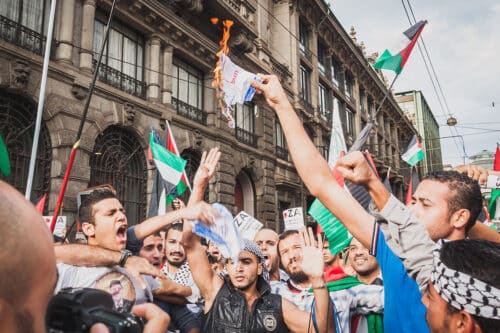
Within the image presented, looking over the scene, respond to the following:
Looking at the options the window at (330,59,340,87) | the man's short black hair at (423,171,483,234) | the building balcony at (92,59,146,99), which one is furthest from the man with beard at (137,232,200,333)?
the window at (330,59,340,87)

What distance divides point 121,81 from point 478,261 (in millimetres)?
10561

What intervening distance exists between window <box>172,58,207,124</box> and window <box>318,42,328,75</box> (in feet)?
40.6

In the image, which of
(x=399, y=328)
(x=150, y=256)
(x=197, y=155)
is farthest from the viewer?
(x=197, y=155)

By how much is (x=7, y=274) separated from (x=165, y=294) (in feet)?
7.75

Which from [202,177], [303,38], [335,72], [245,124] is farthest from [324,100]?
[202,177]

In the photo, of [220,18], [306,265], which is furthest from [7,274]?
[220,18]

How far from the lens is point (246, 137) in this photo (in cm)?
1556

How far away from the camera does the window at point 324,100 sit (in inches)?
935

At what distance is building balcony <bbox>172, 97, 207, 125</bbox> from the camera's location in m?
12.4

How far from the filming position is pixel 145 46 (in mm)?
11617

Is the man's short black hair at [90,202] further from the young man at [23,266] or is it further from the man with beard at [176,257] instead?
the young man at [23,266]

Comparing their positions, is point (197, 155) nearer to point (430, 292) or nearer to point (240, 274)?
point (240, 274)

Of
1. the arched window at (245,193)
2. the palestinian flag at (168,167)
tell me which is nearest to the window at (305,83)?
the arched window at (245,193)

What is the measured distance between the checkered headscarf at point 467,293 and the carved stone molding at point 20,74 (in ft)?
28.3
